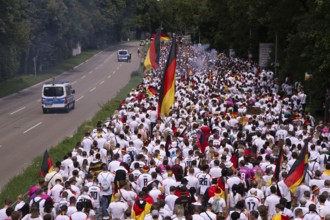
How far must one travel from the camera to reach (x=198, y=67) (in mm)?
49531

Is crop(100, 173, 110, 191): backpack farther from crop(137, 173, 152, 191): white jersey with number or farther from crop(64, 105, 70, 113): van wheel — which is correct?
crop(64, 105, 70, 113): van wheel

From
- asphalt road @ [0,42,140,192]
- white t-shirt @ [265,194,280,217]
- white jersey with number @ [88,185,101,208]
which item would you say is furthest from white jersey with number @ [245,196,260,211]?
asphalt road @ [0,42,140,192]

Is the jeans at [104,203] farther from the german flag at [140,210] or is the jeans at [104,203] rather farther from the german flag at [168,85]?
the german flag at [168,85]

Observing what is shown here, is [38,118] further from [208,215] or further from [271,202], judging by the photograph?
[208,215]

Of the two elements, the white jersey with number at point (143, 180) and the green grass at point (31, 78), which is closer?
the white jersey with number at point (143, 180)

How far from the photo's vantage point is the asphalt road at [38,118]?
28031 mm

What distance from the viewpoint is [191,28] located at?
3701 inches

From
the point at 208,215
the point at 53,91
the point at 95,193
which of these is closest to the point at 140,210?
the point at 208,215

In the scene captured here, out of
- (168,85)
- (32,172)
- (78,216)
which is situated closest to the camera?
(78,216)

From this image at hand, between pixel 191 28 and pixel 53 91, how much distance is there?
56637 mm

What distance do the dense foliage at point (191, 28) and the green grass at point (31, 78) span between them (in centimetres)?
76

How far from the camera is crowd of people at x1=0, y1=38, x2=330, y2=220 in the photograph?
1270 centimetres

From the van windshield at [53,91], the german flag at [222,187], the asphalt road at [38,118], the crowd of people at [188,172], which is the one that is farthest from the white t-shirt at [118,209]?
the van windshield at [53,91]

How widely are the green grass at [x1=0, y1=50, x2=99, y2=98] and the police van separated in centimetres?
1415
